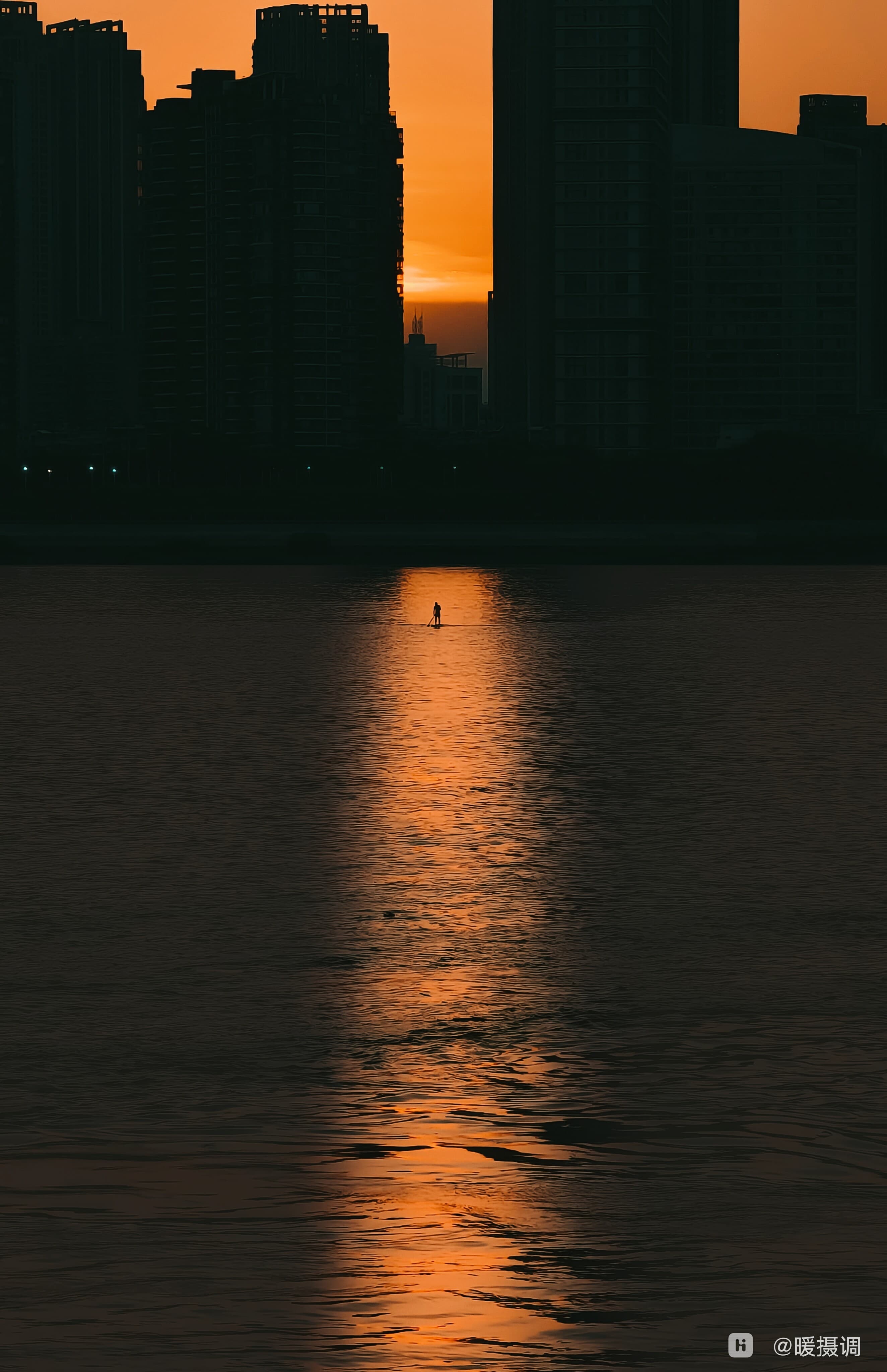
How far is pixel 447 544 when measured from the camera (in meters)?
141

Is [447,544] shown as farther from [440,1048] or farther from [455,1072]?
[455,1072]

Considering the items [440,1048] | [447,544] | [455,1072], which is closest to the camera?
[455,1072]

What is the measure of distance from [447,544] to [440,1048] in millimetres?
128662

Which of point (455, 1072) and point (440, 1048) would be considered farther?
point (440, 1048)

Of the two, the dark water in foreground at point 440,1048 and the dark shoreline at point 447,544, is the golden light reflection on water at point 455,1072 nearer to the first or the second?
the dark water in foreground at point 440,1048

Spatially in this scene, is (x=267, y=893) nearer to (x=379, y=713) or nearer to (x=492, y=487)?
(x=379, y=713)

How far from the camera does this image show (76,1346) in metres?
7.96

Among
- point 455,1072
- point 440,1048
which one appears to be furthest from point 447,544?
point 455,1072

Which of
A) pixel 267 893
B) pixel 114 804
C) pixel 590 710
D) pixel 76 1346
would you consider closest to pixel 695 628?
pixel 590 710

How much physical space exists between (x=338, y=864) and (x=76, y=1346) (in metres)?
12.3

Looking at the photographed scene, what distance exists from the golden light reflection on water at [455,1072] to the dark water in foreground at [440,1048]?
3cm

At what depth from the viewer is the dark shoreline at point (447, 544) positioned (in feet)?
428

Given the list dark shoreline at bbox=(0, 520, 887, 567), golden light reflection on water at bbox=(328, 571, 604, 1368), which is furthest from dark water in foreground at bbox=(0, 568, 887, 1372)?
dark shoreline at bbox=(0, 520, 887, 567)

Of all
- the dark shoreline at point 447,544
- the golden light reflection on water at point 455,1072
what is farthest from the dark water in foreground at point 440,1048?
the dark shoreline at point 447,544
